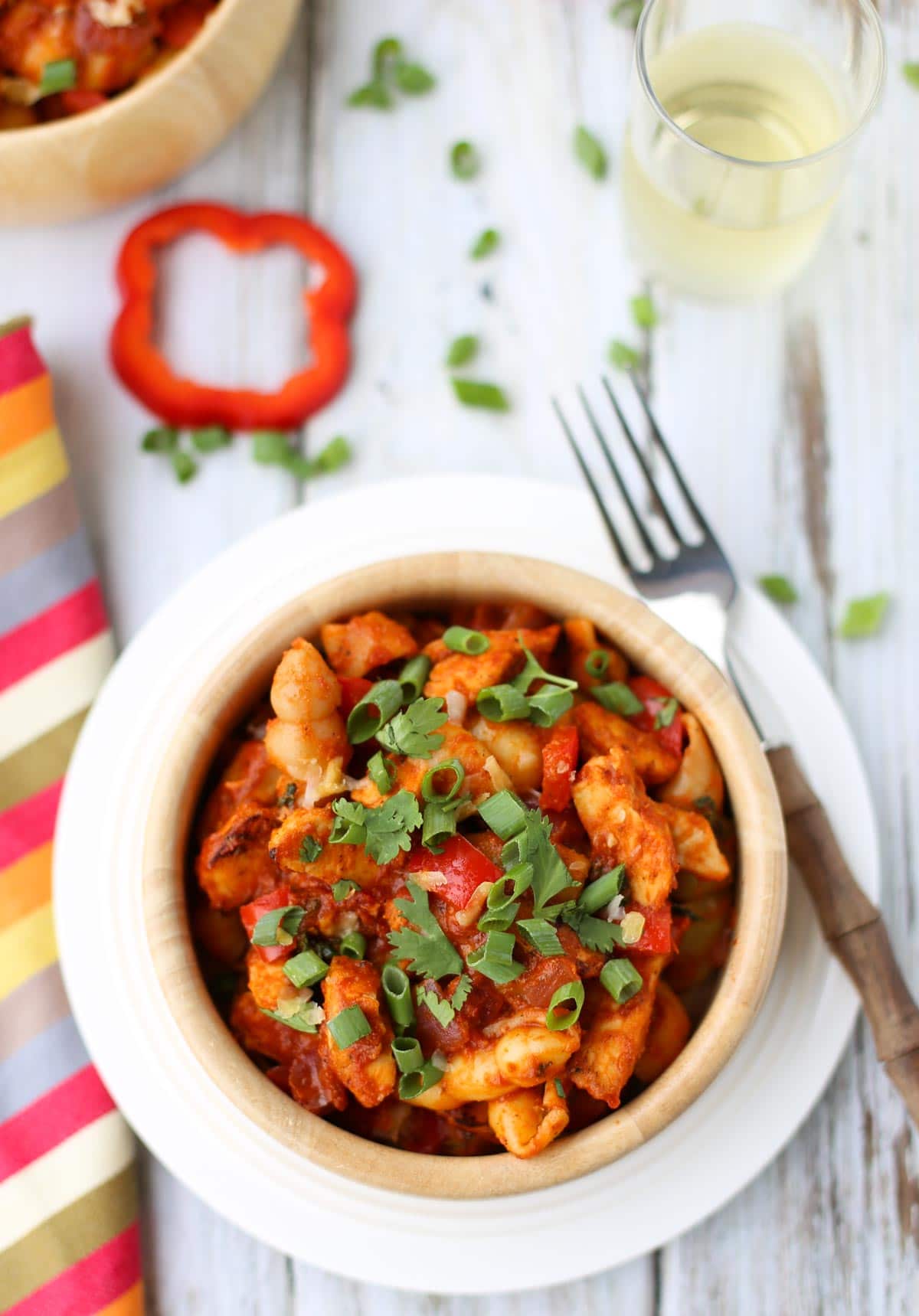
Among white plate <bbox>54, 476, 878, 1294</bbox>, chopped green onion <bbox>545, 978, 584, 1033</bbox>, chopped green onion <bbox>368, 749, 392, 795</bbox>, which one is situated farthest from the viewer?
white plate <bbox>54, 476, 878, 1294</bbox>

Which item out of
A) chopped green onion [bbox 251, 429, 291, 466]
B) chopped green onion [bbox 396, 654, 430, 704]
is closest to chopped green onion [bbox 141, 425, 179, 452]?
chopped green onion [bbox 251, 429, 291, 466]

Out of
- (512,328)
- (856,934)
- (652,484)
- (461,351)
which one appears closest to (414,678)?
(652,484)

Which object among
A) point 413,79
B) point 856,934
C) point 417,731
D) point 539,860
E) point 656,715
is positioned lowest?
point 856,934

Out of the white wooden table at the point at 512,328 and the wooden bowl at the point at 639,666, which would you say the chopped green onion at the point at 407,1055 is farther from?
the white wooden table at the point at 512,328

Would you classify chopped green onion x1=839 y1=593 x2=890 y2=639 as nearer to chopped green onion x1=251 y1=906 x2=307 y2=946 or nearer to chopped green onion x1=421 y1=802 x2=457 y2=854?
chopped green onion x1=421 y1=802 x2=457 y2=854

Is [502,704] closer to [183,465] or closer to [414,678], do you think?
[414,678]
